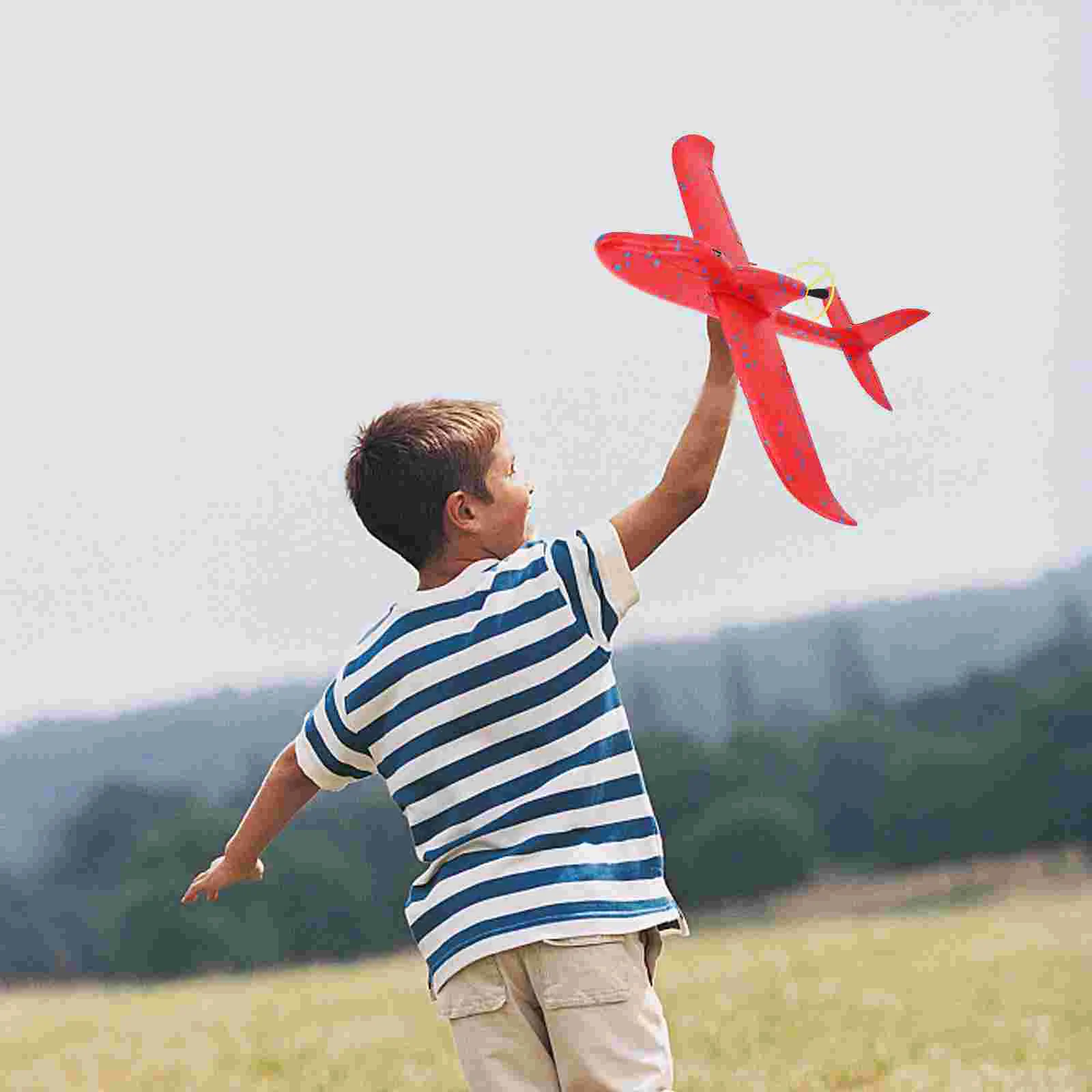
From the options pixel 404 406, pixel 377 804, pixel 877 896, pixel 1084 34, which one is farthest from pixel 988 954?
pixel 1084 34

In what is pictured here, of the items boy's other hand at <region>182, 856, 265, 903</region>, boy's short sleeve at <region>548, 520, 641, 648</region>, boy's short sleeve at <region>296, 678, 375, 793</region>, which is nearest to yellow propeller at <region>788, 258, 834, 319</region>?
boy's short sleeve at <region>548, 520, 641, 648</region>

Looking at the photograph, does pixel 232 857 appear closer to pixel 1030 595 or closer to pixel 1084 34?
pixel 1030 595

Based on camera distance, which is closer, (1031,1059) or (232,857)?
(232,857)

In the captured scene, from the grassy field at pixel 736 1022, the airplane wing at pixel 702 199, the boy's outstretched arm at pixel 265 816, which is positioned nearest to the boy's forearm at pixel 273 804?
the boy's outstretched arm at pixel 265 816

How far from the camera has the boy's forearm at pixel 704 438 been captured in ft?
3.62

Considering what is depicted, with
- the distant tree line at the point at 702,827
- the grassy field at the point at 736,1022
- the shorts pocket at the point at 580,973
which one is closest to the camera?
the shorts pocket at the point at 580,973

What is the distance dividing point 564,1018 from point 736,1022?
54.2 inches

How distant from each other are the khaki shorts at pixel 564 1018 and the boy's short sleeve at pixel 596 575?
8.0 inches

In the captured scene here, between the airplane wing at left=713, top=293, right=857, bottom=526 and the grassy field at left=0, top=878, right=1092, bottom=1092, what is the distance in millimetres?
1208

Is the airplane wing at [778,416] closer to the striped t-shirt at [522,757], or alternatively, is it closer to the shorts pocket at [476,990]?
the striped t-shirt at [522,757]

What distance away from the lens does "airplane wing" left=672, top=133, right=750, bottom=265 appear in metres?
1.19

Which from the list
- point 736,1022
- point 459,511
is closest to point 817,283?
point 459,511

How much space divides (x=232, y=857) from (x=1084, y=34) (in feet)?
13.7

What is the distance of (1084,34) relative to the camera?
4.73 m
